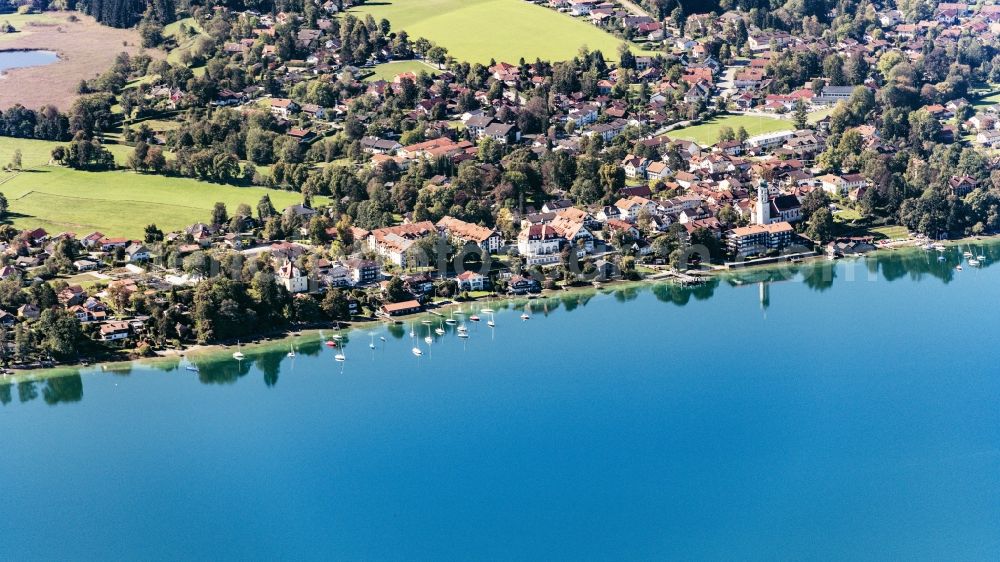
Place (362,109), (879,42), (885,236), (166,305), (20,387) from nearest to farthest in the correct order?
(20,387) → (166,305) → (885,236) → (362,109) → (879,42)

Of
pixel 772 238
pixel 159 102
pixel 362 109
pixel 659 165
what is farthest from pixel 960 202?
pixel 159 102

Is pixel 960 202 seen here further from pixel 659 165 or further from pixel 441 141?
pixel 441 141

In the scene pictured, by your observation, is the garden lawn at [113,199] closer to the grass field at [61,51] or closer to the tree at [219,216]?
the tree at [219,216]

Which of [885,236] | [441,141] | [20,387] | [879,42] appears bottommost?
[20,387]

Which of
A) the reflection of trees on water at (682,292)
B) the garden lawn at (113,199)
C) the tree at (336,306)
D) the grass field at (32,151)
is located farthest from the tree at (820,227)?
the grass field at (32,151)

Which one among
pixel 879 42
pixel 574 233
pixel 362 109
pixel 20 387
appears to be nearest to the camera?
pixel 20 387

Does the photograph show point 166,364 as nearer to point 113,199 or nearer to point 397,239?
point 397,239

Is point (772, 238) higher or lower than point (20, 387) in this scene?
higher
